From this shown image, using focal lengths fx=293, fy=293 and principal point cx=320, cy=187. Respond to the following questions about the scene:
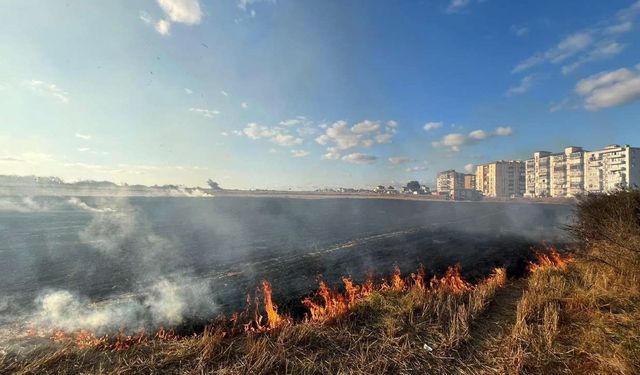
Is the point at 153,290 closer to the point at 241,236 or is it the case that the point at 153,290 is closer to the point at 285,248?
the point at 285,248

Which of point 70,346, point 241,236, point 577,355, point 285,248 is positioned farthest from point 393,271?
point 241,236

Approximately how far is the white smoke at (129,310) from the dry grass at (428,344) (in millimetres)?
4270

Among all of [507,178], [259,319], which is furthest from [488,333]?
[507,178]

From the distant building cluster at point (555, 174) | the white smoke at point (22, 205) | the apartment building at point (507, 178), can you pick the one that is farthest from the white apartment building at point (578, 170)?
the white smoke at point (22, 205)

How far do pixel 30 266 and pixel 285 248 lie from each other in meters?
19.4

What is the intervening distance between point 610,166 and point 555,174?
25.3m

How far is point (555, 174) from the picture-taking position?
136500mm

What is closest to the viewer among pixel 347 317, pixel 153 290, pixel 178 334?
pixel 347 317

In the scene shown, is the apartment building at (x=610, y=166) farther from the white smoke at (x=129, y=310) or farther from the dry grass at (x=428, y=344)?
the white smoke at (x=129, y=310)

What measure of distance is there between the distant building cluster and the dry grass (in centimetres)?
9599

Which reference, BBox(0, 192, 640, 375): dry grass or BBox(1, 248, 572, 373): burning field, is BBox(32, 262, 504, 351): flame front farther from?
BBox(0, 192, 640, 375): dry grass

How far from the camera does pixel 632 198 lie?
421 inches

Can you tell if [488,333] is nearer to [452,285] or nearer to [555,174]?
[452,285]

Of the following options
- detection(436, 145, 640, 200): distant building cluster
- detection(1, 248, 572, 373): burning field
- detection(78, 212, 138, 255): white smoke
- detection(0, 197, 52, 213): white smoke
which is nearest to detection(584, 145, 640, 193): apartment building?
detection(436, 145, 640, 200): distant building cluster
